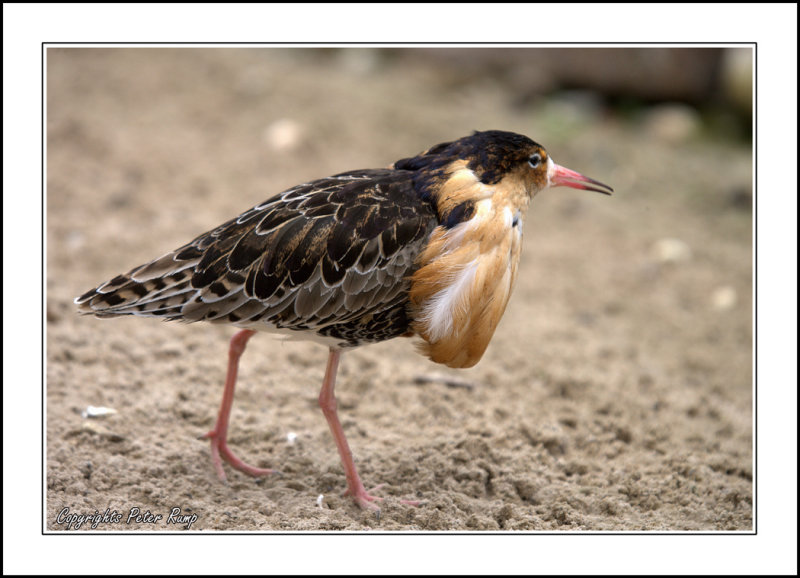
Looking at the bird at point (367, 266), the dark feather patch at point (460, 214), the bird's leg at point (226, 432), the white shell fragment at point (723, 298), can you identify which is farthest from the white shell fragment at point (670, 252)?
the bird's leg at point (226, 432)

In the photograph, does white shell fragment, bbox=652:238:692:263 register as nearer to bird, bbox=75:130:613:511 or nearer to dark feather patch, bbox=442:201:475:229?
bird, bbox=75:130:613:511

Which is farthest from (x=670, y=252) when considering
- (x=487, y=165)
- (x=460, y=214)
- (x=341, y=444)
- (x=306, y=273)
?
(x=306, y=273)

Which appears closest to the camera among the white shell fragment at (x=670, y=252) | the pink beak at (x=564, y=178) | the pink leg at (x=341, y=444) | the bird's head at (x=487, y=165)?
the bird's head at (x=487, y=165)

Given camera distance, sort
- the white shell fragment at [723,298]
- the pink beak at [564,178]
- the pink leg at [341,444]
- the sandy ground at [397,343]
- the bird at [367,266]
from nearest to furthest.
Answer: the bird at [367,266]
the pink leg at [341,444]
the sandy ground at [397,343]
the pink beak at [564,178]
the white shell fragment at [723,298]

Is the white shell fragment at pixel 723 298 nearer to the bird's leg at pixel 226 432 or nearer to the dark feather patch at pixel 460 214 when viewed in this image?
the dark feather patch at pixel 460 214

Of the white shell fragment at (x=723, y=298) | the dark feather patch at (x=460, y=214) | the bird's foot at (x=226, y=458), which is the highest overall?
the dark feather patch at (x=460, y=214)

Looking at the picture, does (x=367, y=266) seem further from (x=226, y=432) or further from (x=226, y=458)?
(x=226, y=458)

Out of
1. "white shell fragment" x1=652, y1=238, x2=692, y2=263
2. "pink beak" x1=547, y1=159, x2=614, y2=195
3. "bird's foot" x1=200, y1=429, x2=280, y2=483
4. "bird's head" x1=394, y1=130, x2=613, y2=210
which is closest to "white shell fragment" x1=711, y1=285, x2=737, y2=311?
"white shell fragment" x1=652, y1=238, x2=692, y2=263

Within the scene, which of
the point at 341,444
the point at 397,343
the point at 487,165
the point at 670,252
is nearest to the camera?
the point at 487,165
